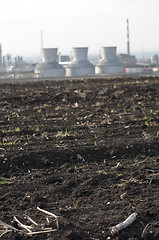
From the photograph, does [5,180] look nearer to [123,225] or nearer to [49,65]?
[123,225]

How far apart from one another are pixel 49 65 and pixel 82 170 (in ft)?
121

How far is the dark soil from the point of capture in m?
2.99

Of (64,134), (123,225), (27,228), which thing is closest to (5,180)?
(27,228)

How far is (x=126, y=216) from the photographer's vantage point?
3.01m

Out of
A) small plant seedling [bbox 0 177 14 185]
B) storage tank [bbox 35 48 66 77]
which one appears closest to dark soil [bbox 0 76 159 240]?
small plant seedling [bbox 0 177 14 185]

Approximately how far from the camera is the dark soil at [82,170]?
299cm

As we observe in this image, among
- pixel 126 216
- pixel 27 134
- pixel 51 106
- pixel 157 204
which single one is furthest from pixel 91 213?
pixel 51 106

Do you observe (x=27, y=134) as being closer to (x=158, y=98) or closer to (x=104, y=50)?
(x=158, y=98)

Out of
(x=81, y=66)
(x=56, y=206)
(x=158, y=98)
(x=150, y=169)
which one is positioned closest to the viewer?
(x=56, y=206)

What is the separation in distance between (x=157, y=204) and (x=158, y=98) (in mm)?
6647

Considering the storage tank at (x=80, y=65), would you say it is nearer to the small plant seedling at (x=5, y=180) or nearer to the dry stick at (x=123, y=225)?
the small plant seedling at (x=5, y=180)

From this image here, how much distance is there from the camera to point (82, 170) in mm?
4168

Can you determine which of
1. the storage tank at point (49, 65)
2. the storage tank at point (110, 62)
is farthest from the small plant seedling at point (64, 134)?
the storage tank at point (110, 62)

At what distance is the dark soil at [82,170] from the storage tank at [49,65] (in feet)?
107
